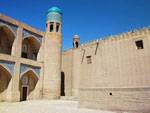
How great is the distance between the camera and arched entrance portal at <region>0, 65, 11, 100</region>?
18908 millimetres

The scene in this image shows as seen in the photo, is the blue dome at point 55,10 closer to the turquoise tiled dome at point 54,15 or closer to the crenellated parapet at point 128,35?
the turquoise tiled dome at point 54,15

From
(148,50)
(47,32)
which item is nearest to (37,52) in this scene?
(47,32)

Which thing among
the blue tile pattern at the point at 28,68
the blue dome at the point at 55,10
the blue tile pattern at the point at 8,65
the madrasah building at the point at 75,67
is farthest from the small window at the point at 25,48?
the blue dome at the point at 55,10

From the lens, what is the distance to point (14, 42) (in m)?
20.4

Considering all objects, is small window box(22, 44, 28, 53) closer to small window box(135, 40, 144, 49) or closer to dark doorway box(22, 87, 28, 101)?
dark doorway box(22, 87, 28, 101)

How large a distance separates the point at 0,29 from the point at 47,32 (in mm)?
6731

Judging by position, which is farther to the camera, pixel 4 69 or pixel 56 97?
pixel 56 97

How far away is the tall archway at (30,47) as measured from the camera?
23.5 meters

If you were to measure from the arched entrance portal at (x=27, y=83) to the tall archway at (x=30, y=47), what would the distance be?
2798 mm

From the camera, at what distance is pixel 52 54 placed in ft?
79.3

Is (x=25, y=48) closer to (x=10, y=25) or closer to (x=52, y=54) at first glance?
(x=52, y=54)

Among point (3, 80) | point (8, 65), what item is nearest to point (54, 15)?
point (8, 65)

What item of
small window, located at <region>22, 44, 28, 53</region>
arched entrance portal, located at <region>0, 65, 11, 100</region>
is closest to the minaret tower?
small window, located at <region>22, 44, 28, 53</region>

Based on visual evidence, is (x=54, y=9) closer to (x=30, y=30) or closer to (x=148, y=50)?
(x=30, y=30)
